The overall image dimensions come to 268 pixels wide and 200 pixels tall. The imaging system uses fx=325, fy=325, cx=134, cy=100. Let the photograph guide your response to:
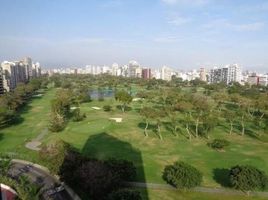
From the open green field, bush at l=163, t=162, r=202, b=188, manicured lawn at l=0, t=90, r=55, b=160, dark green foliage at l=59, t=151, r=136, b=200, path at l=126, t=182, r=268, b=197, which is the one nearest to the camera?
dark green foliage at l=59, t=151, r=136, b=200

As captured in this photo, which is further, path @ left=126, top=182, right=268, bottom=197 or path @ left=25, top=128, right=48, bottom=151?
path @ left=25, top=128, right=48, bottom=151

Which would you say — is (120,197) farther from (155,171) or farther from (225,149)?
(225,149)

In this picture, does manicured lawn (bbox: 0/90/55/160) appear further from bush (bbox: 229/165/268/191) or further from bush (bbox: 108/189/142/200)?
bush (bbox: 229/165/268/191)

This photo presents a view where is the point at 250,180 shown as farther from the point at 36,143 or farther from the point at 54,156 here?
the point at 36,143

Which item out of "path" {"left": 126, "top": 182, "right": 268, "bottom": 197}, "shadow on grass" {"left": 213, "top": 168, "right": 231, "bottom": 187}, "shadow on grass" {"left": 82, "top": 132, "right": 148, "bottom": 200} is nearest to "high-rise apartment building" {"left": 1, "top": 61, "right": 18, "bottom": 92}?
"shadow on grass" {"left": 82, "top": 132, "right": 148, "bottom": 200}

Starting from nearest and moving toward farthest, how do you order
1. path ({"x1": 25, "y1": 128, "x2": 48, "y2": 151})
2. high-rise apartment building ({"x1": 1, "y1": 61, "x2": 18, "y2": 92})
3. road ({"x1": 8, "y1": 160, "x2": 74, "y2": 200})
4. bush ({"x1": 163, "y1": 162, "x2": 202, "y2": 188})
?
road ({"x1": 8, "y1": 160, "x2": 74, "y2": 200}) < bush ({"x1": 163, "y1": 162, "x2": 202, "y2": 188}) < path ({"x1": 25, "y1": 128, "x2": 48, "y2": 151}) < high-rise apartment building ({"x1": 1, "y1": 61, "x2": 18, "y2": 92})

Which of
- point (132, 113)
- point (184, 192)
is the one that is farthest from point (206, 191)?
point (132, 113)

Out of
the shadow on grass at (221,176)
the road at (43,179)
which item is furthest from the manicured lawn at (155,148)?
the road at (43,179)
